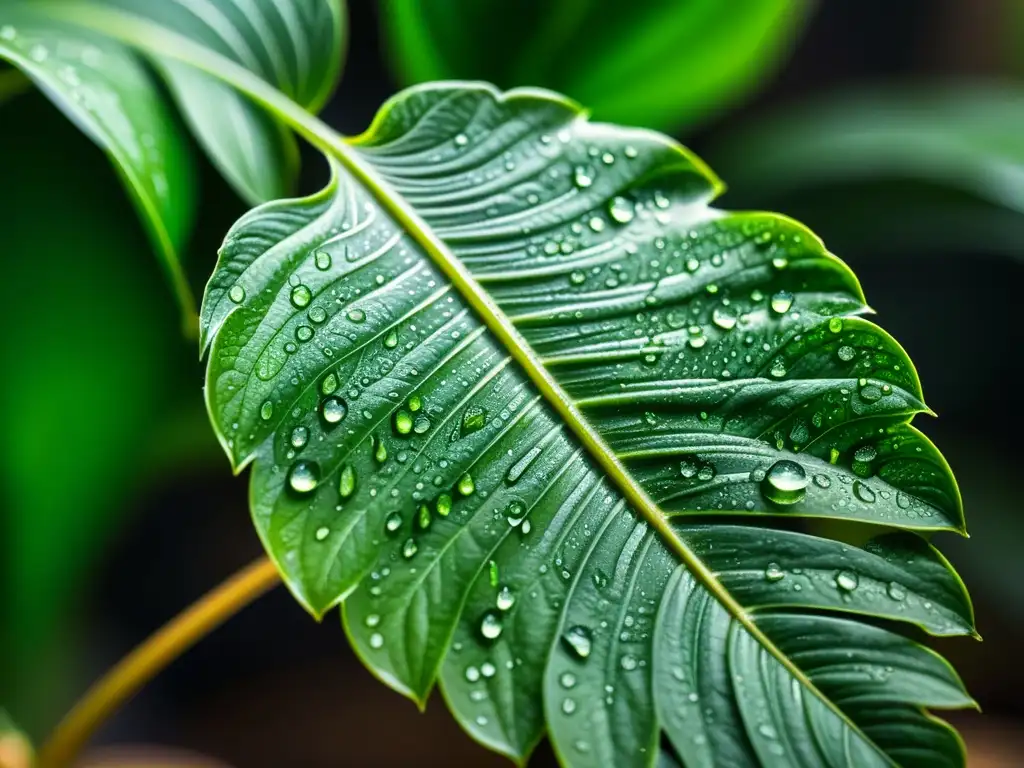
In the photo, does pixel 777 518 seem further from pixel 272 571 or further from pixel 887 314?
pixel 887 314

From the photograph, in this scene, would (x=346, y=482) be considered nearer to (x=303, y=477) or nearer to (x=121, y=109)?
(x=303, y=477)

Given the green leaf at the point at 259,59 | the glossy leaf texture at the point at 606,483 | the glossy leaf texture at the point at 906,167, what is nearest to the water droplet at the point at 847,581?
the glossy leaf texture at the point at 606,483

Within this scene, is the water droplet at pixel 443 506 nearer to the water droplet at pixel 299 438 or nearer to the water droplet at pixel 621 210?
the water droplet at pixel 299 438

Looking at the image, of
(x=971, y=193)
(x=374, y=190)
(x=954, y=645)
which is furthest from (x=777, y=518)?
(x=954, y=645)

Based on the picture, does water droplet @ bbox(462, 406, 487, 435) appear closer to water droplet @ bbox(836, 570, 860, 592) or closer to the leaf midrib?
the leaf midrib

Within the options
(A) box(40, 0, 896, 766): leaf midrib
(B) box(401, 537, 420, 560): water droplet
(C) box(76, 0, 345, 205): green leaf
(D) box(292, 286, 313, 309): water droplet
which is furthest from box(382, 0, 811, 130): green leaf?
(B) box(401, 537, 420, 560): water droplet

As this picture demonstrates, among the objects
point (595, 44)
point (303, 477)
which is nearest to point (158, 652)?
point (303, 477)
